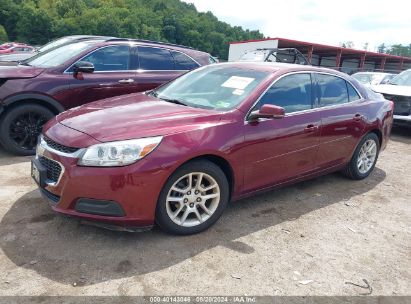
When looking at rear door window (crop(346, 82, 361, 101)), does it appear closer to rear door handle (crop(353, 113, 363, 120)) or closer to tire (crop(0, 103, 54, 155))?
rear door handle (crop(353, 113, 363, 120))

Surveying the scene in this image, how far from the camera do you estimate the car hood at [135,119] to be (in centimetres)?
302

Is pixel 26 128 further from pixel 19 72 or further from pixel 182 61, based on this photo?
pixel 182 61

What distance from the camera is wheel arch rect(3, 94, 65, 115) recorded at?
4.97m

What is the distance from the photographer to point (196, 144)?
10.2 ft

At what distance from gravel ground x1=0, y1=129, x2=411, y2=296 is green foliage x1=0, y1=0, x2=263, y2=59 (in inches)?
3250

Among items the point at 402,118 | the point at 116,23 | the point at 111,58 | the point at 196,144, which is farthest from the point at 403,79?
the point at 116,23

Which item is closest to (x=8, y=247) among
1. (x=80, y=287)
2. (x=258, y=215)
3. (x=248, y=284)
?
(x=80, y=287)

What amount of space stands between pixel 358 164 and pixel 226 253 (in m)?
2.86

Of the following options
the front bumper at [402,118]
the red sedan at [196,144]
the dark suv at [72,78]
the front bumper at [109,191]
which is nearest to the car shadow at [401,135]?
the front bumper at [402,118]

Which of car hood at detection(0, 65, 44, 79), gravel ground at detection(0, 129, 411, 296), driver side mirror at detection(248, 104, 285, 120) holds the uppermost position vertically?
car hood at detection(0, 65, 44, 79)

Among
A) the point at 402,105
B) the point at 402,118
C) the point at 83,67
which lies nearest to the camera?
the point at 83,67

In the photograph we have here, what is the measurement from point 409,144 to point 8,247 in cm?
773

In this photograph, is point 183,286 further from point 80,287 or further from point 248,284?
point 80,287

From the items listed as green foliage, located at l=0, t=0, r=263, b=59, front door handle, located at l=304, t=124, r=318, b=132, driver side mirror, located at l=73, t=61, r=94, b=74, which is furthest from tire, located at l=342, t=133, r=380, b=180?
green foliage, located at l=0, t=0, r=263, b=59
